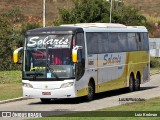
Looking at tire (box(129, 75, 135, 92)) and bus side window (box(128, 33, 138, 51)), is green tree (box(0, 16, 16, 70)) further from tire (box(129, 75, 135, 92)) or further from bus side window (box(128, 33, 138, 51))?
tire (box(129, 75, 135, 92))

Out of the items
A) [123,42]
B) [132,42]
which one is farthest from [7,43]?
[123,42]

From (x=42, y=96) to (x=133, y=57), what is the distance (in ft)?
28.7

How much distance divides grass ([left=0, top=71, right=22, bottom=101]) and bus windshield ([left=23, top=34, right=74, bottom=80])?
3158 mm

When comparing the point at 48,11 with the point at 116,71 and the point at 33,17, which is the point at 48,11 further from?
the point at 116,71

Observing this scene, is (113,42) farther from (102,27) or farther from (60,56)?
(60,56)

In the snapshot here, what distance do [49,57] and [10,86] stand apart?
34.5ft

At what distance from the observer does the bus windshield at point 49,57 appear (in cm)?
2327

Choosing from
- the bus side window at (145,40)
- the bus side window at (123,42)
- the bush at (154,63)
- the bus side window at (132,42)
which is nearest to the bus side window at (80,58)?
the bus side window at (123,42)

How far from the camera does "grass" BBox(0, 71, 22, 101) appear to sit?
90.4ft

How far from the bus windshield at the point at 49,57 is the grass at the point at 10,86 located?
124 inches

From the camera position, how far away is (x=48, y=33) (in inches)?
947

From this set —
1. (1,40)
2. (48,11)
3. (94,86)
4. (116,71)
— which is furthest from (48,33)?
(48,11)

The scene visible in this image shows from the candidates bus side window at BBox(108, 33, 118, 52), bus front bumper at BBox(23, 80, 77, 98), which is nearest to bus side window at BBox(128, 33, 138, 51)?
bus side window at BBox(108, 33, 118, 52)

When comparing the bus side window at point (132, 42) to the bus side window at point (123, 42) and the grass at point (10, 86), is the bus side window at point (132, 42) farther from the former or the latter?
the grass at point (10, 86)
